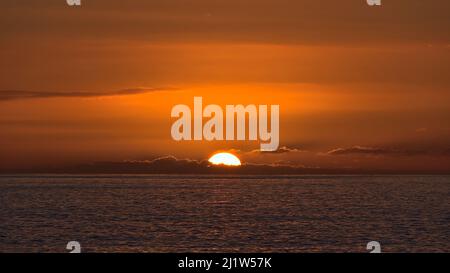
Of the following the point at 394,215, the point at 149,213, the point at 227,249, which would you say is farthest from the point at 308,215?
the point at 227,249

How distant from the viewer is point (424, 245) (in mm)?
57875

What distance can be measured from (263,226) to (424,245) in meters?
19.5

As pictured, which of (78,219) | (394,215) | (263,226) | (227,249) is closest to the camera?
(227,249)
